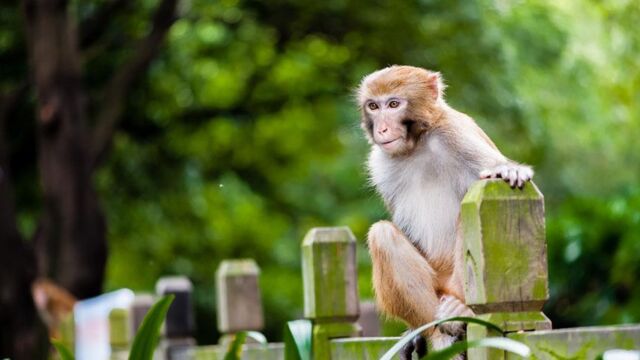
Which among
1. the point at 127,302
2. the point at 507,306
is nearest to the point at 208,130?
the point at 127,302

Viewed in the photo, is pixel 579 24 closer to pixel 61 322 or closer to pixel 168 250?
pixel 168 250

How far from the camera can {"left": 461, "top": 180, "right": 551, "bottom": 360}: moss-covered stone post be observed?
431 cm

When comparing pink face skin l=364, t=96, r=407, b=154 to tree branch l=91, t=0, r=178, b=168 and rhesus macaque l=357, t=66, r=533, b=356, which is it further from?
tree branch l=91, t=0, r=178, b=168

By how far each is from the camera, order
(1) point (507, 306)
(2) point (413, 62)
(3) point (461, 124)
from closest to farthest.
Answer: (1) point (507, 306) < (3) point (461, 124) < (2) point (413, 62)

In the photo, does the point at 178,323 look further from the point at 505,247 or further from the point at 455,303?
the point at 505,247

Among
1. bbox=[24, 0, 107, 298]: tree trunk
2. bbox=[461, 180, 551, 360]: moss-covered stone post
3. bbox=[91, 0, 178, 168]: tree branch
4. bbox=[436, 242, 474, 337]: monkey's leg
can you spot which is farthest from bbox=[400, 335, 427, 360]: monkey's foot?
bbox=[91, 0, 178, 168]: tree branch

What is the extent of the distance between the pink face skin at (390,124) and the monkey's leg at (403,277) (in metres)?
0.47

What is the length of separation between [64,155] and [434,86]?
8702 mm

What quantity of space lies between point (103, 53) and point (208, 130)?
7.81ft

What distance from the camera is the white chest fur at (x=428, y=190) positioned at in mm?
5594

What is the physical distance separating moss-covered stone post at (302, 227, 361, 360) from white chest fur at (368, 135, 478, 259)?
1.06 ft

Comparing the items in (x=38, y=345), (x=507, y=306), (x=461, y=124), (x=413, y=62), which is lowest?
(x=38, y=345)

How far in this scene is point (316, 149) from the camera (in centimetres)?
2028

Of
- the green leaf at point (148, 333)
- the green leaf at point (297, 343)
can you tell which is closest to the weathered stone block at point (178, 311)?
the green leaf at point (148, 333)
